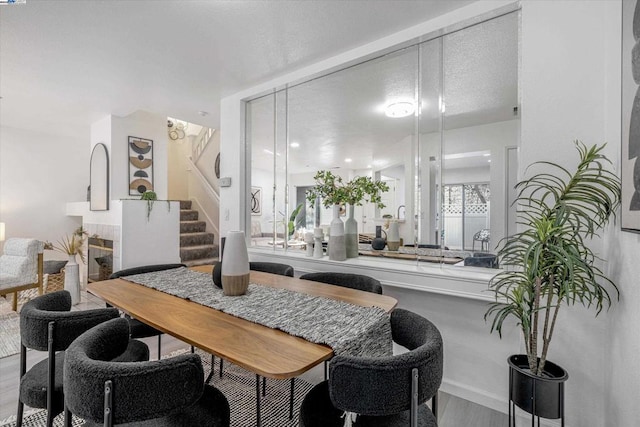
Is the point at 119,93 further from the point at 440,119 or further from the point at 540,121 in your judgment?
the point at 540,121

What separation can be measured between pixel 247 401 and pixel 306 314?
1016mm

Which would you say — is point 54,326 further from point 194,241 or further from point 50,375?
point 194,241

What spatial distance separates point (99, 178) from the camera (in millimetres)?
4395

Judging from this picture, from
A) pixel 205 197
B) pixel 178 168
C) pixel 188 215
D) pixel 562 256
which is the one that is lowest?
pixel 562 256

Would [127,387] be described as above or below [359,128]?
below

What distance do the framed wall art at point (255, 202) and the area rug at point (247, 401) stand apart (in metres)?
1.60

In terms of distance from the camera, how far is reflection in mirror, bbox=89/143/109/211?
4.26 m

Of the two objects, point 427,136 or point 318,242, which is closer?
point 427,136

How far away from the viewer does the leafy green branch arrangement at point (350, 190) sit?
2562 mm

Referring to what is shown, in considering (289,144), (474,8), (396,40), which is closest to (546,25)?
(474,8)

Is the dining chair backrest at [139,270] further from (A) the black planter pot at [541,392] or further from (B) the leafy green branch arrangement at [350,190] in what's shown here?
(A) the black planter pot at [541,392]

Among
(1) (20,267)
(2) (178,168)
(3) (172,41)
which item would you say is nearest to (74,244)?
(1) (20,267)

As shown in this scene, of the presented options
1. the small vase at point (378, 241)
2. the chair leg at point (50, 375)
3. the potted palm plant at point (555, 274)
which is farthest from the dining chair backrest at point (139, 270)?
the potted palm plant at point (555, 274)

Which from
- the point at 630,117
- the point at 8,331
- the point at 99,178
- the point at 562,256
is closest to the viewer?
the point at 630,117
